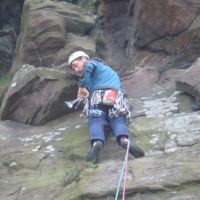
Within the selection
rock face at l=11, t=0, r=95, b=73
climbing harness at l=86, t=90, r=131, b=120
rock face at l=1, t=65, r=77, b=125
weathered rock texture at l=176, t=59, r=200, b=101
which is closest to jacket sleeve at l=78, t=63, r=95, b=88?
climbing harness at l=86, t=90, r=131, b=120

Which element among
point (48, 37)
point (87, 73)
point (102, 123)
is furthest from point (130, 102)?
point (48, 37)

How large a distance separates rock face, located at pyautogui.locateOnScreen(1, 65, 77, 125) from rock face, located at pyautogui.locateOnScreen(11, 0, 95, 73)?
82.6 inches

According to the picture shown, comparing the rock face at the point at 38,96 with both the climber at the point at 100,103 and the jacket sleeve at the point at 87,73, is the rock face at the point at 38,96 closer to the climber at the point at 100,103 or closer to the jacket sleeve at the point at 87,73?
the climber at the point at 100,103

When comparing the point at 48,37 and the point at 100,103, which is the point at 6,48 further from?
the point at 100,103

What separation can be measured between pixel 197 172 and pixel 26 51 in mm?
7523

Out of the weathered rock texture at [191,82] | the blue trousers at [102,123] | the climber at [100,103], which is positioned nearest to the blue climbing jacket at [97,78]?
the climber at [100,103]

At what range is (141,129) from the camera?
8836mm

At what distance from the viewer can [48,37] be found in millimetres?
13211

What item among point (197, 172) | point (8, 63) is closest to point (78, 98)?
point (197, 172)

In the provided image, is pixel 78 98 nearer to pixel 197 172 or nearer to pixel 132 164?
pixel 132 164

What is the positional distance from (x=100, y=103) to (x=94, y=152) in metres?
1.15

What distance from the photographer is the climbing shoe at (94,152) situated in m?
7.89

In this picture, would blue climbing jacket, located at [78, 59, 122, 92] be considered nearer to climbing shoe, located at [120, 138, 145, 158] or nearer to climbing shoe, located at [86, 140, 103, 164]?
climbing shoe, located at [86, 140, 103, 164]

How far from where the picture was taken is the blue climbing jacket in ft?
29.6
